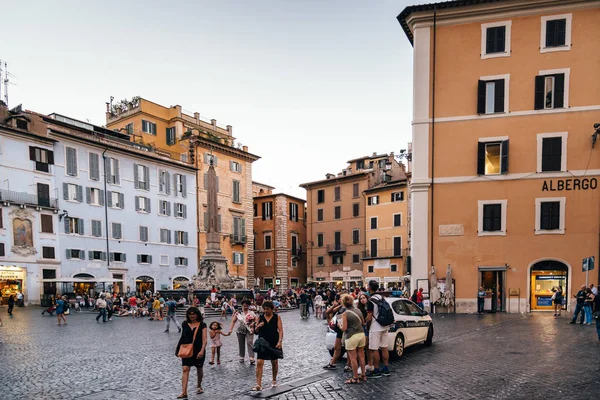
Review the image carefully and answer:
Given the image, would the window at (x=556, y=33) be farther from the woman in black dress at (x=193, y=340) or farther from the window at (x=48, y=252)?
the window at (x=48, y=252)

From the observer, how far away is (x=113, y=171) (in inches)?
1454

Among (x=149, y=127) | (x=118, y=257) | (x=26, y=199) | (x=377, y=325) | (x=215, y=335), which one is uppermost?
(x=149, y=127)

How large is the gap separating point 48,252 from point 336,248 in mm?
30462

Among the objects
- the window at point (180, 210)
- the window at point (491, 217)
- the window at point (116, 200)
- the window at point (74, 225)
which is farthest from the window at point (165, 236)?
the window at point (491, 217)

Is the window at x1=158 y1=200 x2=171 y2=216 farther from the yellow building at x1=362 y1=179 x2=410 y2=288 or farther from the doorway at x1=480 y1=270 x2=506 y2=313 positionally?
the doorway at x1=480 y1=270 x2=506 y2=313

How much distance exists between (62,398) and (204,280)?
63.7 feet

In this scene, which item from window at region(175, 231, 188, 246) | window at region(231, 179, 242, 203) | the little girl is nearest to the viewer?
the little girl

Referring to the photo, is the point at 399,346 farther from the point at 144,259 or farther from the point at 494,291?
the point at 144,259

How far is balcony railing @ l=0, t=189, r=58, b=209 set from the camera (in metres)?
29.6

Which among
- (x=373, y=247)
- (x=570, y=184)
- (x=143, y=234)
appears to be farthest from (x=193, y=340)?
(x=373, y=247)

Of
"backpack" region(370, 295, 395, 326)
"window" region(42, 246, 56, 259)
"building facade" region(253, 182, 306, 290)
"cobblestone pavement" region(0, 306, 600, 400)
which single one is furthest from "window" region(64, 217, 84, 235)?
"backpack" region(370, 295, 395, 326)

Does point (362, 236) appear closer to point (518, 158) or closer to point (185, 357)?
point (518, 158)

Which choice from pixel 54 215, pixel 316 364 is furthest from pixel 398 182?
pixel 316 364

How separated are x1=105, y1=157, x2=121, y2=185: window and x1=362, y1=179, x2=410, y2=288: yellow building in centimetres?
2605
